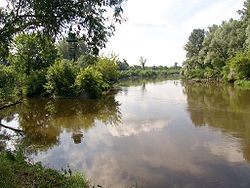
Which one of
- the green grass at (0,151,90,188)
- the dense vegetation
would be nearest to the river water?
the green grass at (0,151,90,188)

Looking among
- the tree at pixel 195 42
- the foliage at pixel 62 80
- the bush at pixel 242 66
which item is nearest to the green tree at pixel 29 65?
the foliage at pixel 62 80

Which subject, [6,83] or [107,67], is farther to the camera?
[107,67]

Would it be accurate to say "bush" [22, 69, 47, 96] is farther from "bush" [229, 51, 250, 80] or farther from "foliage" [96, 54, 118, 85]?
"bush" [229, 51, 250, 80]

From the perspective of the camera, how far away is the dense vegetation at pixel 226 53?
30531 mm

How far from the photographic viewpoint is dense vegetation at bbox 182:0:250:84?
30.5 m

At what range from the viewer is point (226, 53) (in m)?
40.5

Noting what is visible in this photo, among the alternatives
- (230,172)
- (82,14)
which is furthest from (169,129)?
(82,14)

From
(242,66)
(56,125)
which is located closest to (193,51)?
(242,66)

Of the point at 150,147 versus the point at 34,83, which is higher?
the point at 34,83

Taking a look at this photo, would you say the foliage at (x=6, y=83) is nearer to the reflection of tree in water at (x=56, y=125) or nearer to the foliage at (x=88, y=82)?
the reflection of tree in water at (x=56, y=125)

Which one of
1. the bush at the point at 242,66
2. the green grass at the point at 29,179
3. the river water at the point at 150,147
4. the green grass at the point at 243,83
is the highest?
the bush at the point at 242,66

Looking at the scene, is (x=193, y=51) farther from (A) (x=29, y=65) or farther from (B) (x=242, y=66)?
(A) (x=29, y=65)

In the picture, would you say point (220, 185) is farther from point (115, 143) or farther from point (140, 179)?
point (115, 143)

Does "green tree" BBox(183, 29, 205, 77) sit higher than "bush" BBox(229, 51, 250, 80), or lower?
higher
